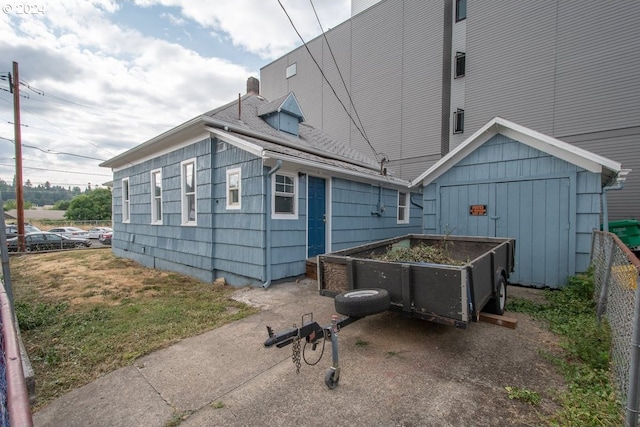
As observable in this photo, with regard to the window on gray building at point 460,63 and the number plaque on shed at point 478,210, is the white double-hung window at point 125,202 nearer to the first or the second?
the number plaque on shed at point 478,210

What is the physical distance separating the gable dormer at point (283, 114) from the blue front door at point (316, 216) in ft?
9.46

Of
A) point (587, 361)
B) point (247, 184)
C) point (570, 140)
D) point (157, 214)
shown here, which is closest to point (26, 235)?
point (157, 214)

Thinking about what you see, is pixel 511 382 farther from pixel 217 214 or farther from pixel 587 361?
pixel 217 214

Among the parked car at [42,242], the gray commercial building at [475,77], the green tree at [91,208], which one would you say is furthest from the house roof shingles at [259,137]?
the green tree at [91,208]

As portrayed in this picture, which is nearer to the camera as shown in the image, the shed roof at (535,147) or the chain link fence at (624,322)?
the chain link fence at (624,322)

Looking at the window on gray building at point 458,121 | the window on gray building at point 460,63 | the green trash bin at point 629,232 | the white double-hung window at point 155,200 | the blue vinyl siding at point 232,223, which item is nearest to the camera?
the blue vinyl siding at point 232,223

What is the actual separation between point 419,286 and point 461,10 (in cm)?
1659

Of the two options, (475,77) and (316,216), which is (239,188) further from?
(475,77)

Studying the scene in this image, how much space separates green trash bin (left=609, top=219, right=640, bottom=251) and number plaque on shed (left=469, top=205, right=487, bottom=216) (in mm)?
5003

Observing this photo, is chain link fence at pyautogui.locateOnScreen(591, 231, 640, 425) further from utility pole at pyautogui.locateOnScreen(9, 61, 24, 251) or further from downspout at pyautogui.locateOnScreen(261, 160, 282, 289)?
utility pole at pyautogui.locateOnScreen(9, 61, 24, 251)

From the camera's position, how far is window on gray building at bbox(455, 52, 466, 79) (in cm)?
1412

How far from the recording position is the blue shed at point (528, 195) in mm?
5774

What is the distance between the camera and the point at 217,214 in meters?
7.52

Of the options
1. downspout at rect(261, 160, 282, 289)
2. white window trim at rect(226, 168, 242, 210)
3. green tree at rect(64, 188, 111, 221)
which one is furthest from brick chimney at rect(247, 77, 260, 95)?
green tree at rect(64, 188, 111, 221)
